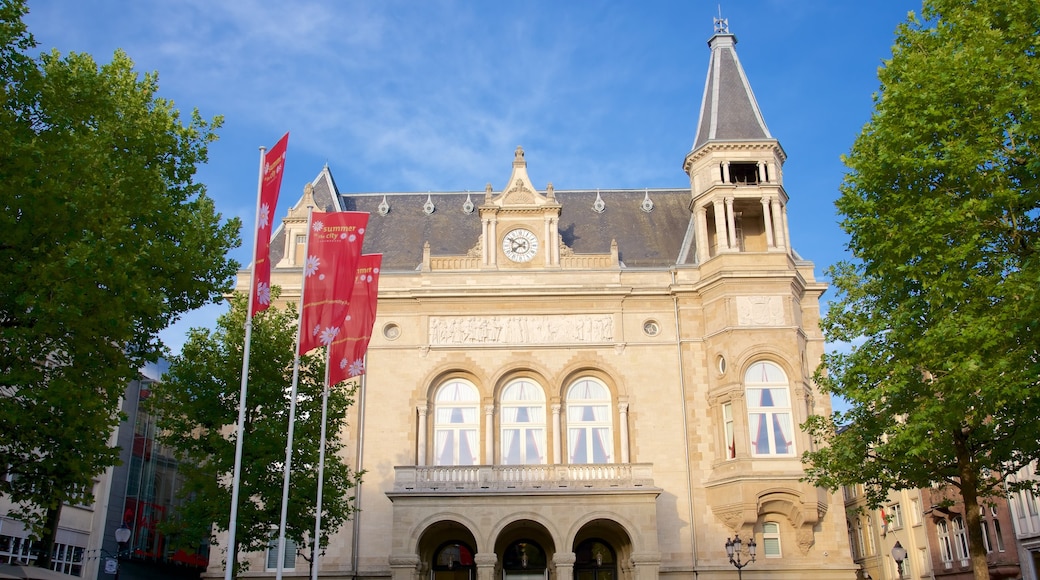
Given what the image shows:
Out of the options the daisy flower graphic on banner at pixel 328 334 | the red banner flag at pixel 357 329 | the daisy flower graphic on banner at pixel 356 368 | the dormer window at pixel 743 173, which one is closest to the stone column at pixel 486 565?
the red banner flag at pixel 357 329

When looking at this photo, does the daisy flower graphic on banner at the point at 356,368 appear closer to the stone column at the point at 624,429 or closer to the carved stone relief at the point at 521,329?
the carved stone relief at the point at 521,329

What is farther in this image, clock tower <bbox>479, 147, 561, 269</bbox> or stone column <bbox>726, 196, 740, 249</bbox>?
clock tower <bbox>479, 147, 561, 269</bbox>

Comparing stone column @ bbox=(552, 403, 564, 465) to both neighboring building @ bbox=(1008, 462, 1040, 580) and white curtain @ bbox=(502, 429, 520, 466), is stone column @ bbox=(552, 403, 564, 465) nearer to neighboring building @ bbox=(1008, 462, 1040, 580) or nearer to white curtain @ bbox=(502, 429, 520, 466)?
white curtain @ bbox=(502, 429, 520, 466)

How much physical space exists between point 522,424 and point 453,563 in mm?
6312

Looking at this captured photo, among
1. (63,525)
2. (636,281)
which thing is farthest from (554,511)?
(63,525)

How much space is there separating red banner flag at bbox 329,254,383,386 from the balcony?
8334 millimetres

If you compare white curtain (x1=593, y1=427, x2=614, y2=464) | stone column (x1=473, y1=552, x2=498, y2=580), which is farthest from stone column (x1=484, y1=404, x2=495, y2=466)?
stone column (x1=473, y1=552, x2=498, y2=580)

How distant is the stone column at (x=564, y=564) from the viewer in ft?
103

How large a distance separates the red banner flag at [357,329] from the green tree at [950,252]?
13.5 m

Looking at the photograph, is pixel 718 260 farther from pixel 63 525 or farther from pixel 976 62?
pixel 63 525

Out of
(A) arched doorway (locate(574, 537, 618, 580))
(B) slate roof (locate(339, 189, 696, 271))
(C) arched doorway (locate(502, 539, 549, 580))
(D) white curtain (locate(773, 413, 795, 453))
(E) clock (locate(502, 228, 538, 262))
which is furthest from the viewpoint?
(B) slate roof (locate(339, 189, 696, 271))

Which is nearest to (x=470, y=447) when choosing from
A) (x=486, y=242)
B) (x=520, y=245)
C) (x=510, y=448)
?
(x=510, y=448)

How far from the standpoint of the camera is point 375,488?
3512 cm

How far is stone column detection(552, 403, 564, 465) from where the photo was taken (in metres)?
35.3
